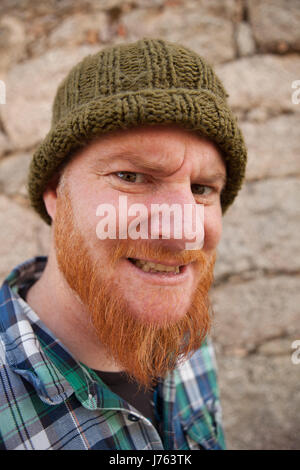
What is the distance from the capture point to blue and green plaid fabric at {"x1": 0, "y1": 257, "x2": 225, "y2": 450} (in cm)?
82

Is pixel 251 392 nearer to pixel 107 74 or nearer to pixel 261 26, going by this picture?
pixel 107 74

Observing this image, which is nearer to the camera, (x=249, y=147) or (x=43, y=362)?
(x=43, y=362)

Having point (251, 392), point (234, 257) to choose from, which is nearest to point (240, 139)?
point (234, 257)

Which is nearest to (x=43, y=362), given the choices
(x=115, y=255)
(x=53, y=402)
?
(x=53, y=402)

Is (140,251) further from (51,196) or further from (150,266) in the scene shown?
(51,196)

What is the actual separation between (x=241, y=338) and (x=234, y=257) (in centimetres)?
50

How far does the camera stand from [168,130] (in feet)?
3.09

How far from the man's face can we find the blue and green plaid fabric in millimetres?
138

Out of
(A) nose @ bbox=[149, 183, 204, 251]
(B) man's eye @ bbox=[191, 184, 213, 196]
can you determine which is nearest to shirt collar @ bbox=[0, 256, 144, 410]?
Result: (A) nose @ bbox=[149, 183, 204, 251]

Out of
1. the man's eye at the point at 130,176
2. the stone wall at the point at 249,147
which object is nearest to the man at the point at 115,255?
the man's eye at the point at 130,176

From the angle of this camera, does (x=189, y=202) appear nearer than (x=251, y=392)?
Yes

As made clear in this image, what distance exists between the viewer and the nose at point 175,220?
912 mm

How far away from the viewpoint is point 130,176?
3.20 feet

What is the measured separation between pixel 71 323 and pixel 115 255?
1.06 feet
